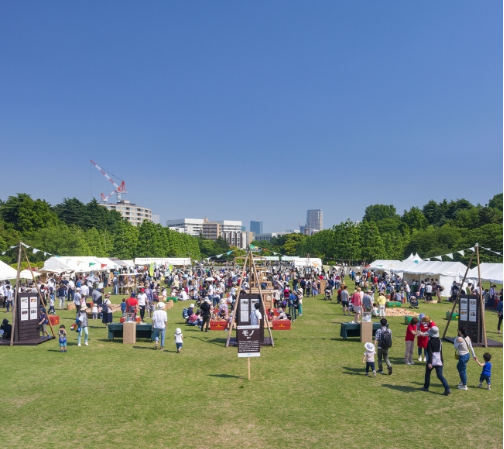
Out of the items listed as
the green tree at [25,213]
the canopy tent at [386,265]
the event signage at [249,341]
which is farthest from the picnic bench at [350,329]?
the green tree at [25,213]

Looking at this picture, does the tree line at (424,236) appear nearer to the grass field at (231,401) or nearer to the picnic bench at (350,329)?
the picnic bench at (350,329)

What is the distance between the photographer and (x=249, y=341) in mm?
12906

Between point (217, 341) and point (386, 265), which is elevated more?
point (386, 265)

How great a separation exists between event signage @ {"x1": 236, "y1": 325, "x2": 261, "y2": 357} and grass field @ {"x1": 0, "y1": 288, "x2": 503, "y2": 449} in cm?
78

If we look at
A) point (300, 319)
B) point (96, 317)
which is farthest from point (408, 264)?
point (96, 317)

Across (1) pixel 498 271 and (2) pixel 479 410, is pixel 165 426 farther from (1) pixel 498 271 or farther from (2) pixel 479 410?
(1) pixel 498 271

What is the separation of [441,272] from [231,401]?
29254mm

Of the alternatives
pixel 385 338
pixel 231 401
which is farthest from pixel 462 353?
pixel 231 401

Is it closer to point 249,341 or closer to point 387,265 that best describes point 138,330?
point 249,341

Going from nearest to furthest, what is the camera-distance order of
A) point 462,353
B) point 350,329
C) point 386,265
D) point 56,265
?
point 462,353 < point 350,329 < point 56,265 < point 386,265

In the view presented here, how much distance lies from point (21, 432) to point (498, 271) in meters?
30.8

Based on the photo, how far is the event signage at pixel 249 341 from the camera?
12.9 m

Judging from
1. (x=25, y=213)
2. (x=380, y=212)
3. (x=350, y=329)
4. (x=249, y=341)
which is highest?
(x=380, y=212)

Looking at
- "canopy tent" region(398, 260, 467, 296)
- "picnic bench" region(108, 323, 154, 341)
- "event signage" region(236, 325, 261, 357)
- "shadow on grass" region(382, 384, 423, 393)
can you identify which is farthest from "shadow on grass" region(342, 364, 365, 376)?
"canopy tent" region(398, 260, 467, 296)
